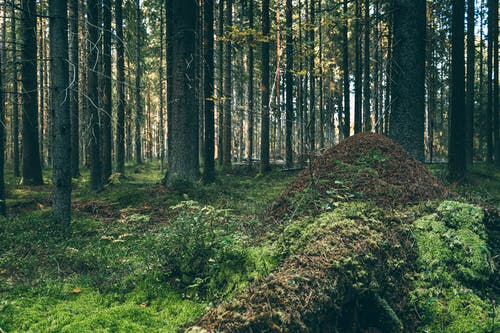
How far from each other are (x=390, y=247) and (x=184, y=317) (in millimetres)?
2555

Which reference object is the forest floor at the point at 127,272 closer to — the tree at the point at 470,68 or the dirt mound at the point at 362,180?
the dirt mound at the point at 362,180

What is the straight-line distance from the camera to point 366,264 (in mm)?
3652

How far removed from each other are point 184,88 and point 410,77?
693 cm

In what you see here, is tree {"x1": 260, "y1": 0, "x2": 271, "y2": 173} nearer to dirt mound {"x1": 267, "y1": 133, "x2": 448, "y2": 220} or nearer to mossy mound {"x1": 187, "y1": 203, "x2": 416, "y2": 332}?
dirt mound {"x1": 267, "y1": 133, "x2": 448, "y2": 220}

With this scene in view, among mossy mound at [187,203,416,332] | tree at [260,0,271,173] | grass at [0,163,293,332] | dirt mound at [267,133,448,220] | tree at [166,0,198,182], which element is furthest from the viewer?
tree at [260,0,271,173]

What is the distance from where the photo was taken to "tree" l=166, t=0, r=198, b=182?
11336 mm

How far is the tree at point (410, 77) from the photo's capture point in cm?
833

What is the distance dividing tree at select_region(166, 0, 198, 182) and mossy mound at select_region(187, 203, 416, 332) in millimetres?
7647

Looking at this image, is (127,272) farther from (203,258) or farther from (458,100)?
(458,100)

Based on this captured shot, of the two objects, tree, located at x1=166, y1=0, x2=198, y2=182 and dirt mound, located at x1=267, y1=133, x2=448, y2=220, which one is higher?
tree, located at x1=166, y1=0, x2=198, y2=182

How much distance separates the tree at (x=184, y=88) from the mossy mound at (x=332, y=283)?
7.65 m

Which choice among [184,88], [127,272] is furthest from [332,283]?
[184,88]

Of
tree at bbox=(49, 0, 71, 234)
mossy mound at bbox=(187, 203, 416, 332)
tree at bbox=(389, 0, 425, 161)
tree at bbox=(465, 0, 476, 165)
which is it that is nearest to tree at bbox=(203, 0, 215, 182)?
tree at bbox=(49, 0, 71, 234)

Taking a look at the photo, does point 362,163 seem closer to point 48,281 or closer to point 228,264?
point 228,264
